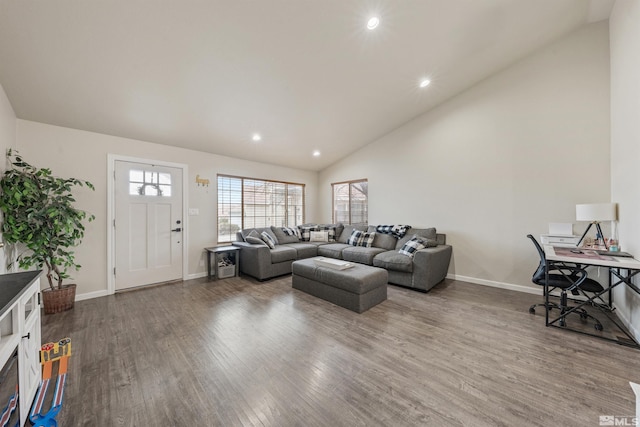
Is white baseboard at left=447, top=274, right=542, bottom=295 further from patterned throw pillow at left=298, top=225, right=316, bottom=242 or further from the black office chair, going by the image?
patterned throw pillow at left=298, top=225, right=316, bottom=242

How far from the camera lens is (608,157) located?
9.66 feet

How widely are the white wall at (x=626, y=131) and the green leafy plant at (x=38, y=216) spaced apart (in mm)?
5988

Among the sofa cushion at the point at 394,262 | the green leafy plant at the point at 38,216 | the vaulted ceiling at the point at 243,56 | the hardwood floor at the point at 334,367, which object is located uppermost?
the vaulted ceiling at the point at 243,56

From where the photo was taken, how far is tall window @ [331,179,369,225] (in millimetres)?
5559

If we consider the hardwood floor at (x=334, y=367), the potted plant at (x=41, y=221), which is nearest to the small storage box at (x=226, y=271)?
the hardwood floor at (x=334, y=367)

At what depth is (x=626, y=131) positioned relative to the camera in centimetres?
242

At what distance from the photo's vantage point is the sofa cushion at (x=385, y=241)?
14.9ft

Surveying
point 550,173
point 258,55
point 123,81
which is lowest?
point 550,173

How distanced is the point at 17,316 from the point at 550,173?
213 inches

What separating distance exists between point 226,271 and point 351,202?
10.7ft

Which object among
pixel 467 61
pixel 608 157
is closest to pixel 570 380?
pixel 608 157

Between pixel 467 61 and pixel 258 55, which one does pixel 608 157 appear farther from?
pixel 258 55

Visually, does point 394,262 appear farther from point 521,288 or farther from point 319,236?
point 319,236

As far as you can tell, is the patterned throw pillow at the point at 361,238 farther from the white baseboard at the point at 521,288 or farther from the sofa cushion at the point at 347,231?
the white baseboard at the point at 521,288
